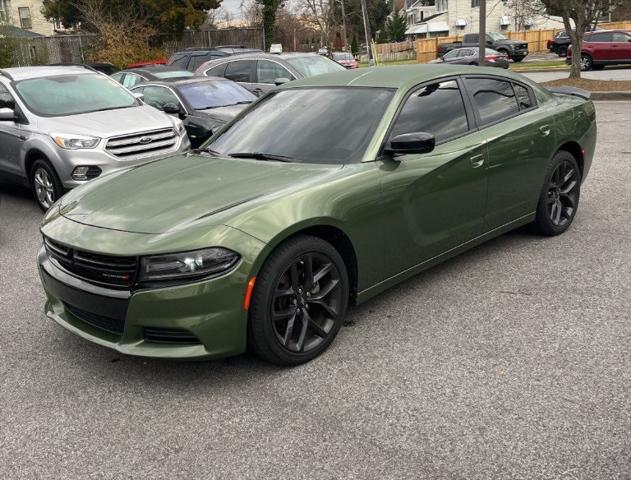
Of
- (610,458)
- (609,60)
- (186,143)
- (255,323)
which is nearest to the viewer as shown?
(610,458)

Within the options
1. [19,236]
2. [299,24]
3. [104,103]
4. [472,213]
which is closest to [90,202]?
[472,213]

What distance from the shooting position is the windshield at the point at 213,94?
10.1 meters

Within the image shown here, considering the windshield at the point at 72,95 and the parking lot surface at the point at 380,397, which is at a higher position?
the windshield at the point at 72,95

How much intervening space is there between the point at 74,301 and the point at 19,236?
3854mm

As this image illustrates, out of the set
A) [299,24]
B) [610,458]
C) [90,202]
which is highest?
[299,24]

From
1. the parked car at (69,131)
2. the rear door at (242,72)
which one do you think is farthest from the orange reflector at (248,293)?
the rear door at (242,72)

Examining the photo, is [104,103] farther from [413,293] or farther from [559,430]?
[559,430]

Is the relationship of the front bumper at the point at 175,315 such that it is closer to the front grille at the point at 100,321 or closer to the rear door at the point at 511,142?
the front grille at the point at 100,321

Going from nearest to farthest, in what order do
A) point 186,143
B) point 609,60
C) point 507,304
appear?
point 507,304
point 186,143
point 609,60

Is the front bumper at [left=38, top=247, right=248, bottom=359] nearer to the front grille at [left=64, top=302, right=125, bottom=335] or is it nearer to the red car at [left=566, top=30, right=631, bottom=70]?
the front grille at [left=64, top=302, right=125, bottom=335]

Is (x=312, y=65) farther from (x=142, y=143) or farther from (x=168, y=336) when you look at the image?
(x=168, y=336)

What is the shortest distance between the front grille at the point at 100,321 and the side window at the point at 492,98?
3003 millimetres

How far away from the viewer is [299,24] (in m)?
67.2

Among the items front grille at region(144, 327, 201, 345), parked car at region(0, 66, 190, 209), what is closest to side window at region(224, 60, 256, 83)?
parked car at region(0, 66, 190, 209)
